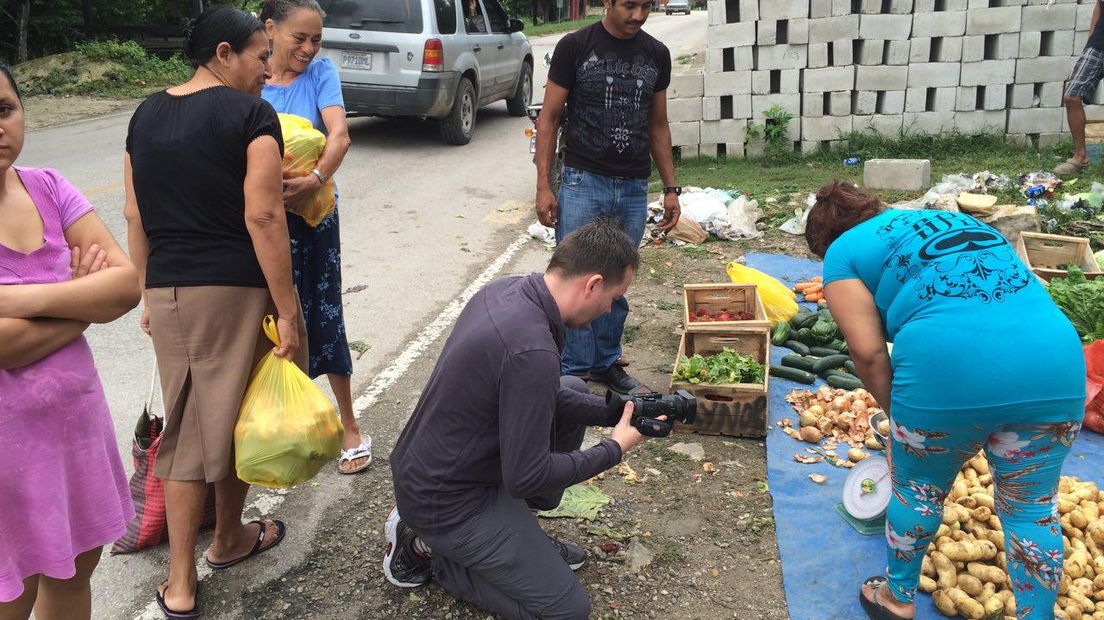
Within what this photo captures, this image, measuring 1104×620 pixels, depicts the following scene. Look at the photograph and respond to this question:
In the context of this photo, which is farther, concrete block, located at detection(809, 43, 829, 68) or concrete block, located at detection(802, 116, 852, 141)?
concrete block, located at detection(802, 116, 852, 141)

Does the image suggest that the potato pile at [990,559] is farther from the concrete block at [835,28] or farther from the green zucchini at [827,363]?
the concrete block at [835,28]

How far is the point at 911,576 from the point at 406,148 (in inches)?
375

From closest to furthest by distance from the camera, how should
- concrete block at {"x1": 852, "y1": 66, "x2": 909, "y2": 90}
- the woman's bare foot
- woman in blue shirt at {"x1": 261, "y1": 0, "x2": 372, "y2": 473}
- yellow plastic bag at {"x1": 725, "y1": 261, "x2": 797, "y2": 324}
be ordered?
the woman's bare foot → woman in blue shirt at {"x1": 261, "y1": 0, "x2": 372, "y2": 473} → yellow plastic bag at {"x1": 725, "y1": 261, "x2": 797, "y2": 324} → concrete block at {"x1": 852, "y1": 66, "x2": 909, "y2": 90}

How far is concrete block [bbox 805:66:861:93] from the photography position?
32.8 ft

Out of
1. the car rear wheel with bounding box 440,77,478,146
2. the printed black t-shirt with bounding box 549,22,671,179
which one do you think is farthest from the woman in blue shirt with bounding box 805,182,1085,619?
the car rear wheel with bounding box 440,77,478,146

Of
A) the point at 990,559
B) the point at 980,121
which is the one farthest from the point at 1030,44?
the point at 990,559

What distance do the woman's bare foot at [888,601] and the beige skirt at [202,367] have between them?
244 centimetres

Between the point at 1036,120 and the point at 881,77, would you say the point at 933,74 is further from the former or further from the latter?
the point at 1036,120

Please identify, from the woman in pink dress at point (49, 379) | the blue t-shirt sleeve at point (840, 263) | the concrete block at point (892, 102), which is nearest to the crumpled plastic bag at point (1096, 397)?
the blue t-shirt sleeve at point (840, 263)

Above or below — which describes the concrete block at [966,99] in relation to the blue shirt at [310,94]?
below

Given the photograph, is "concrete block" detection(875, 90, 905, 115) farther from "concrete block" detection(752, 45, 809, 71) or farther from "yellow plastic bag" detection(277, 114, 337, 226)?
"yellow plastic bag" detection(277, 114, 337, 226)

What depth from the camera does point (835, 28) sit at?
9812mm

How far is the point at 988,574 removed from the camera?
126 inches

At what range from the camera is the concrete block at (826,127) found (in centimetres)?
1020
